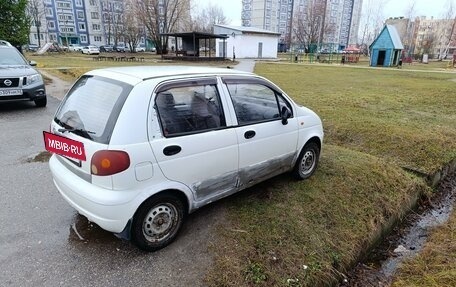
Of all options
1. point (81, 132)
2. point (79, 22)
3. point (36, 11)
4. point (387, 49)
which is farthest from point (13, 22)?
point (79, 22)

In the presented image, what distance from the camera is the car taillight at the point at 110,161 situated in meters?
2.46

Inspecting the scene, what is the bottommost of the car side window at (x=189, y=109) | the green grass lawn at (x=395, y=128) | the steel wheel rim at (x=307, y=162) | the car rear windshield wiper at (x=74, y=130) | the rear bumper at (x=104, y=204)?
the green grass lawn at (x=395, y=128)

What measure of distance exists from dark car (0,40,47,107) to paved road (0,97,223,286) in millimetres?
4787

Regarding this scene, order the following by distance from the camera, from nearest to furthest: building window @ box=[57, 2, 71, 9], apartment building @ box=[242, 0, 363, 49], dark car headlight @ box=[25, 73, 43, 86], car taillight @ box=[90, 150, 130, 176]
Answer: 1. car taillight @ box=[90, 150, 130, 176]
2. dark car headlight @ box=[25, 73, 43, 86]
3. building window @ box=[57, 2, 71, 9]
4. apartment building @ box=[242, 0, 363, 49]

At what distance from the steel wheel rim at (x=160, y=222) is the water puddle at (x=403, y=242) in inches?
69.7

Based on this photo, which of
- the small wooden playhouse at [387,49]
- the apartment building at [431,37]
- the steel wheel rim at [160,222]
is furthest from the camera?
the apartment building at [431,37]

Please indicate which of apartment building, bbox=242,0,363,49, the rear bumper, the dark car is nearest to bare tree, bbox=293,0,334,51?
apartment building, bbox=242,0,363,49

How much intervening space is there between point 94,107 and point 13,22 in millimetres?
17725

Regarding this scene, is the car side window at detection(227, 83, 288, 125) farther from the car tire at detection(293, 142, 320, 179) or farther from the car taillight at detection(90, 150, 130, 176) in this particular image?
the car taillight at detection(90, 150, 130, 176)

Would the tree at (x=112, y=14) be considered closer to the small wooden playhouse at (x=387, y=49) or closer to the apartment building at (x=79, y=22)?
the apartment building at (x=79, y=22)

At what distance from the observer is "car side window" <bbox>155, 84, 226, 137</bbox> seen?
279 cm

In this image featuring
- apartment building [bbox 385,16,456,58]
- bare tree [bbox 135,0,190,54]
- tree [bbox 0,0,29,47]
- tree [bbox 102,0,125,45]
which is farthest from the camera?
tree [bbox 102,0,125,45]

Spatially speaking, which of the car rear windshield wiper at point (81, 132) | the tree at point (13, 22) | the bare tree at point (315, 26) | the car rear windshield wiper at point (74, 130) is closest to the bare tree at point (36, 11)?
the tree at point (13, 22)

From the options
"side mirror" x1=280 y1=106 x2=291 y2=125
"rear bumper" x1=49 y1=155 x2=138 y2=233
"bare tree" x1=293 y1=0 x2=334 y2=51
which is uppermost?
"bare tree" x1=293 y1=0 x2=334 y2=51
